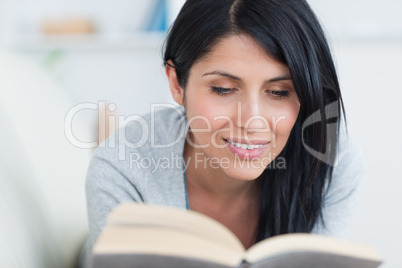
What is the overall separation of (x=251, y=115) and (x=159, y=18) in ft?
4.92

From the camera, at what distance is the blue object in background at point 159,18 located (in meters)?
2.30

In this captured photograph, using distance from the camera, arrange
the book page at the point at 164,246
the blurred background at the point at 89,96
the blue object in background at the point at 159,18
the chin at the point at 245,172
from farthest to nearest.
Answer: the blue object in background at the point at 159,18 → the blurred background at the point at 89,96 → the chin at the point at 245,172 → the book page at the point at 164,246

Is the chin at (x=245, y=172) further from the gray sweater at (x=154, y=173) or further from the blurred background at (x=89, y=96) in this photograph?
the blurred background at (x=89, y=96)

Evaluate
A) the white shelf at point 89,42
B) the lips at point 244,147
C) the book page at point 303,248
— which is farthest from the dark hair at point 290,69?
the white shelf at point 89,42

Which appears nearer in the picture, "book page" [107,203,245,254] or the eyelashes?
"book page" [107,203,245,254]

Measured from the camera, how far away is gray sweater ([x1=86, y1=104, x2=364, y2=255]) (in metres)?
1.09

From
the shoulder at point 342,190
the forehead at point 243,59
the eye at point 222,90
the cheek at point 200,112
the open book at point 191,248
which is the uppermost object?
the forehead at point 243,59

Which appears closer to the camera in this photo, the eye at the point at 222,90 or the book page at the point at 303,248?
the book page at the point at 303,248

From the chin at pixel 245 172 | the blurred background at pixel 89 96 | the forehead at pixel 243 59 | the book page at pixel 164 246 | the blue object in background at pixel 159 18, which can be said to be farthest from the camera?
the blue object in background at pixel 159 18

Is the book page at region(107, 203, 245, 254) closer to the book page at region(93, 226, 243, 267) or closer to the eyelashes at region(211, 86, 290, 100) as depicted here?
the book page at region(93, 226, 243, 267)

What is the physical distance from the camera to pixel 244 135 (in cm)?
100

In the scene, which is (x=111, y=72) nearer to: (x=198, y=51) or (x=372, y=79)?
(x=372, y=79)

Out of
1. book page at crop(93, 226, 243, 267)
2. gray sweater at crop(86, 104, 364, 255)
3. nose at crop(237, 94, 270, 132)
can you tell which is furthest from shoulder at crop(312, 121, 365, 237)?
book page at crop(93, 226, 243, 267)

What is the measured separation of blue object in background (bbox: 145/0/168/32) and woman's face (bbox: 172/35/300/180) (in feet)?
4.36
